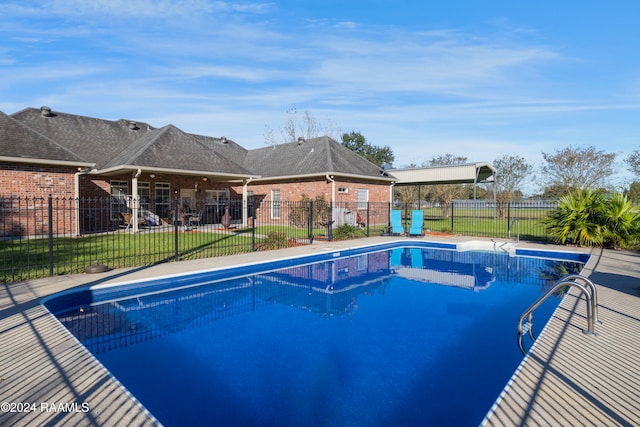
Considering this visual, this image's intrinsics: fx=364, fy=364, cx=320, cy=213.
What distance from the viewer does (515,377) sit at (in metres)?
3.61

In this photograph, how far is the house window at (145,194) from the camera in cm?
1858

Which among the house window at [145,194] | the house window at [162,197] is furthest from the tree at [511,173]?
the house window at [145,194]

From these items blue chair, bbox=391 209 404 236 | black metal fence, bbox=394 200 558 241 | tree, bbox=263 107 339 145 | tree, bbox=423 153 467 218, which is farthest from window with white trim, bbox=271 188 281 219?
tree, bbox=263 107 339 145

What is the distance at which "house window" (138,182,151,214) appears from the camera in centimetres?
1858

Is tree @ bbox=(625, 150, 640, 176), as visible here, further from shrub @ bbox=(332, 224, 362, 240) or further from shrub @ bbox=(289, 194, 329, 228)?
shrub @ bbox=(332, 224, 362, 240)

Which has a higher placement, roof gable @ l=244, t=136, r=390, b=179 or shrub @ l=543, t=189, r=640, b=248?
roof gable @ l=244, t=136, r=390, b=179

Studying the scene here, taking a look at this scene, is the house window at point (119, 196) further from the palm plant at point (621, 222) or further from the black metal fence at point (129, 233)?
the palm plant at point (621, 222)

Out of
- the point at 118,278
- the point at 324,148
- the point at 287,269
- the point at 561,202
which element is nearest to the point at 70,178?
the point at 118,278

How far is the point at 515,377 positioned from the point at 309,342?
2.69 m

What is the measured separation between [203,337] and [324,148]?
18296 mm

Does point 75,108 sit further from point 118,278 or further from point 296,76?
point 118,278

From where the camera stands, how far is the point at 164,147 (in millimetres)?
17672

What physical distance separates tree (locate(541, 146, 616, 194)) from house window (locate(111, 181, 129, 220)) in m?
30.7

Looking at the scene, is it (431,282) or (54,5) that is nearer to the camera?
(431,282)
